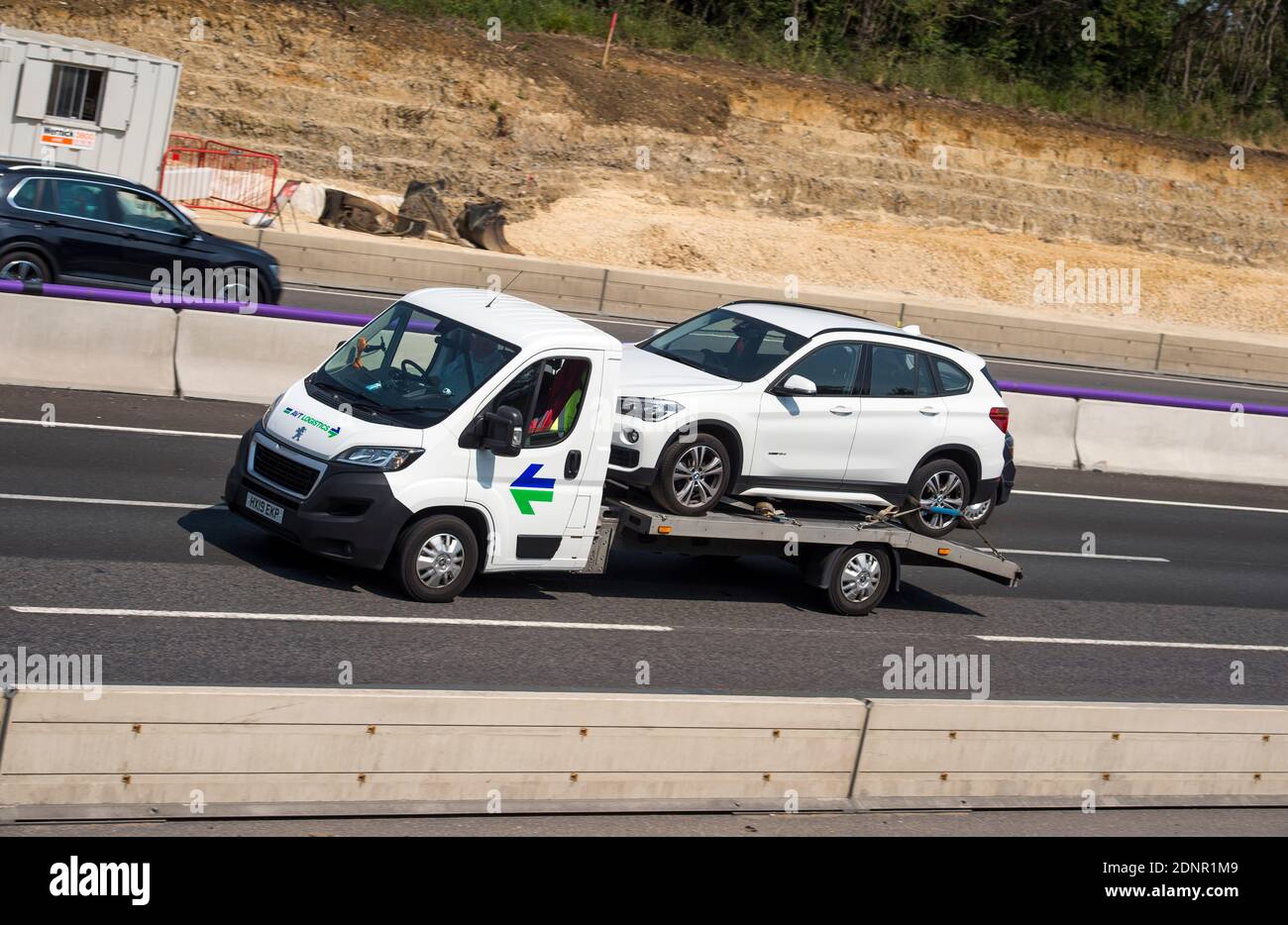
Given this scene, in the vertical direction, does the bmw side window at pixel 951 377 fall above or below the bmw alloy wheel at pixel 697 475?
above

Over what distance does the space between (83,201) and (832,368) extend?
389 inches

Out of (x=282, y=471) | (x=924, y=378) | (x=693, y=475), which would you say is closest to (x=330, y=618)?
(x=282, y=471)

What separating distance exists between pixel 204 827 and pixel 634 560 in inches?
258

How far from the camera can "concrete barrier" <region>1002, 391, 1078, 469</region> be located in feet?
63.8

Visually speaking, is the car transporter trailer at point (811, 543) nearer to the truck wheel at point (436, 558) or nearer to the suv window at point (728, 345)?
the truck wheel at point (436, 558)

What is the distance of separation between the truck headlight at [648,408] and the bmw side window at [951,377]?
9.00ft

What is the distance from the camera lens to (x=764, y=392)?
446 inches

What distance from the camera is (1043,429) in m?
19.6

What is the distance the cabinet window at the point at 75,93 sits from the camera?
2495 centimetres

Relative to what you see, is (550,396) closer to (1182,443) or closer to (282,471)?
(282,471)

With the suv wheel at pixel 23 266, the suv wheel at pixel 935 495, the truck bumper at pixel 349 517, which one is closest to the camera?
the truck bumper at pixel 349 517

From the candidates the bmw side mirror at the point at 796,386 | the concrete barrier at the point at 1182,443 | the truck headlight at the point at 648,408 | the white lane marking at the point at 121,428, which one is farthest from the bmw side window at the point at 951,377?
the concrete barrier at the point at 1182,443

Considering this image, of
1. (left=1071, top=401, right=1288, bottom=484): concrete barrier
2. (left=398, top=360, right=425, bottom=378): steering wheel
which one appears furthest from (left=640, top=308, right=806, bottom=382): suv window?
(left=1071, top=401, right=1288, bottom=484): concrete barrier

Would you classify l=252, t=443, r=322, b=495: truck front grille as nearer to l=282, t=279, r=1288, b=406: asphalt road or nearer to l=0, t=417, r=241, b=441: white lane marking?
l=0, t=417, r=241, b=441: white lane marking
